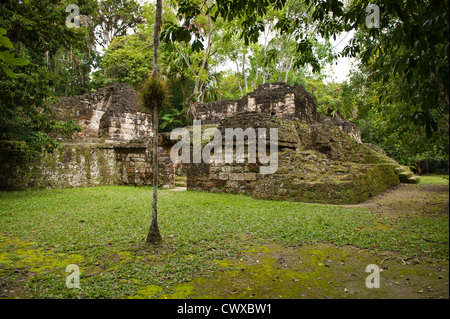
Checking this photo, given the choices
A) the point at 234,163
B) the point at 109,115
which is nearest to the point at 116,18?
the point at 109,115

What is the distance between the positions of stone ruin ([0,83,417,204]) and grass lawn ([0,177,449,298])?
3.81ft

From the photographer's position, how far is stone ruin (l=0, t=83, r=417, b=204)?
7883 mm

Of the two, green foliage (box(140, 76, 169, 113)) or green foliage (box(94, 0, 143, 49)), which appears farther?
green foliage (box(94, 0, 143, 49))

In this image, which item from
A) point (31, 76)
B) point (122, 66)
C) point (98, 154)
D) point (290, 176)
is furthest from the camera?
point (122, 66)

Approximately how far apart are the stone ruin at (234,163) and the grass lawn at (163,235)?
116cm

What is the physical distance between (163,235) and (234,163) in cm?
517

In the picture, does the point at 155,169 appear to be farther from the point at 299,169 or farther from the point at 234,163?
the point at 234,163

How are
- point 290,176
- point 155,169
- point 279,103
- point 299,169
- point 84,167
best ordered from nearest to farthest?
point 155,169 < point 290,176 < point 299,169 < point 84,167 < point 279,103

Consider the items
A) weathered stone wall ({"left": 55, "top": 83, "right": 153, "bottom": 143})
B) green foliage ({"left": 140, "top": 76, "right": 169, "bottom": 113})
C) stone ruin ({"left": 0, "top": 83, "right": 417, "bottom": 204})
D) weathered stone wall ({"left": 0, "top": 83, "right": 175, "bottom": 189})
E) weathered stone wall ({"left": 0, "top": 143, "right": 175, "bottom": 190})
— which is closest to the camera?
green foliage ({"left": 140, "top": 76, "right": 169, "bottom": 113})


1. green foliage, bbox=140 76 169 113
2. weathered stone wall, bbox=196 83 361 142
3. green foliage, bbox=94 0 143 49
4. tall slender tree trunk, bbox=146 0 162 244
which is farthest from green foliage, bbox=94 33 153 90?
green foliage, bbox=140 76 169 113

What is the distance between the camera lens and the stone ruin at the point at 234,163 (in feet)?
25.9

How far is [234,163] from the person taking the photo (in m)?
9.13

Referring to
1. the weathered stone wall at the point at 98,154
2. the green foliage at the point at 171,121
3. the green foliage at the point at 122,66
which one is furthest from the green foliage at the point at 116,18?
Result: the weathered stone wall at the point at 98,154

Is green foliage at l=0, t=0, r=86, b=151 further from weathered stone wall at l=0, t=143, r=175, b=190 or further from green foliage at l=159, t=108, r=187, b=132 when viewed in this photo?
green foliage at l=159, t=108, r=187, b=132
